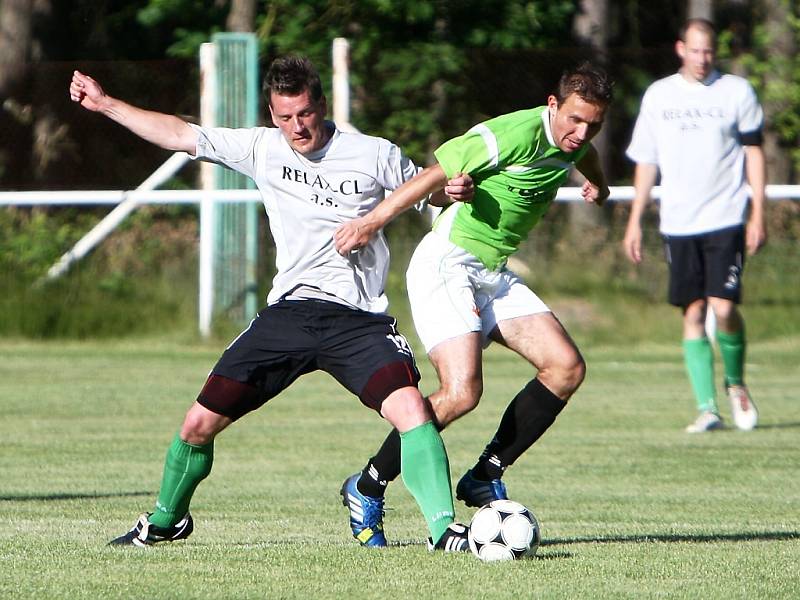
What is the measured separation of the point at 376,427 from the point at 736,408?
223 centimetres

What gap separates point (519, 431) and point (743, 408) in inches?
151

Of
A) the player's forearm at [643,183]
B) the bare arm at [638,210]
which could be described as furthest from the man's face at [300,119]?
the player's forearm at [643,183]

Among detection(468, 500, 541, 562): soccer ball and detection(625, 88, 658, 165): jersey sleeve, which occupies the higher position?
detection(625, 88, 658, 165): jersey sleeve

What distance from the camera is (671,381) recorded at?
44.2 feet

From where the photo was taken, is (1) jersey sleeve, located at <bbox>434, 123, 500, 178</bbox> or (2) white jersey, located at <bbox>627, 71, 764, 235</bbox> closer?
(1) jersey sleeve, located at <bbox>434, 123, 500, 178</bbox>

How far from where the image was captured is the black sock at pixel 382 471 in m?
6.45

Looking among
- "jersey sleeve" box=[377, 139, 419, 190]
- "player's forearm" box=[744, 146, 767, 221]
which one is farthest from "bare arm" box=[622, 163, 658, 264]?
"jersey sleeve" box=[377, 139, 419, 190]

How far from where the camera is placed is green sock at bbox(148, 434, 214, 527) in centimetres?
625

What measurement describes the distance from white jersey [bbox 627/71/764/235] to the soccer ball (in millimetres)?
4918

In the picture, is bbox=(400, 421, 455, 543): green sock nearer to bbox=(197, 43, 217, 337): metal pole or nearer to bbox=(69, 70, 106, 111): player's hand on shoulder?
bbox=(69, 70, 106, 111): player's hand on shoulder

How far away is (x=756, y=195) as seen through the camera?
10.1 m

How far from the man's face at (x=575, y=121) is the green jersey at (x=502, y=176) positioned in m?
0.09

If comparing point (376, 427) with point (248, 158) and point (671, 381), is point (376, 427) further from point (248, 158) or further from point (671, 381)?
point (248, 158)

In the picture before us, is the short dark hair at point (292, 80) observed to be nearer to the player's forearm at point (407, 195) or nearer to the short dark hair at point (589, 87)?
the player's forearm at point (407, 195)
